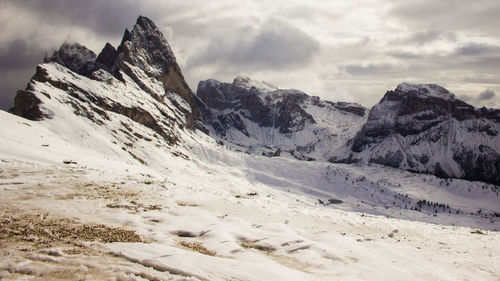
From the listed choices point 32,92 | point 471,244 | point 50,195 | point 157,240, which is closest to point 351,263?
point 157,240

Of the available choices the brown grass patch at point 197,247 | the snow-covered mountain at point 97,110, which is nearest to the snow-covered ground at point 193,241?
the brown grass patch at point 197,247

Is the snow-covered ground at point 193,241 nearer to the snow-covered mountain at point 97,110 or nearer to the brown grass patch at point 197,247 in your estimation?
the brown grass patch at point 197,247

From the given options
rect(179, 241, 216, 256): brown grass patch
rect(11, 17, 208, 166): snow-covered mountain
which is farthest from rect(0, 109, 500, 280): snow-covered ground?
rect(11, 17, 208, 166): snow-covered mountain

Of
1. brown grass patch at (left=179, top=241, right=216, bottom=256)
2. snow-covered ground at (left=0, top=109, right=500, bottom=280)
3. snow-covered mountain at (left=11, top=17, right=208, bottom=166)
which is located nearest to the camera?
snow-covered ground at (left=0, top=109, right=500, bottom=280)

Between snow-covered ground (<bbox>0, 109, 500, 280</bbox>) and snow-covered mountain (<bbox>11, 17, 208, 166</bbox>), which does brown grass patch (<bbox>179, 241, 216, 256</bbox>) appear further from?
snow-covered mountain (<bbox>11, 17, 208, 166</bbox>)

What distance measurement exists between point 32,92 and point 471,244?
108 metres

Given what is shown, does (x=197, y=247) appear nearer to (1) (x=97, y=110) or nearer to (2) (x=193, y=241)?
(2) (x=193, y=241)

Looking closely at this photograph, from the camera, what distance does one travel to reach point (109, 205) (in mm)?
18406

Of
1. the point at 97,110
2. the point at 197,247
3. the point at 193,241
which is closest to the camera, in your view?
the point at 197,247

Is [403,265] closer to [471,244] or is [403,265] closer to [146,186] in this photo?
[471,244]

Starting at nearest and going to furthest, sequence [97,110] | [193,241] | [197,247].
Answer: [197,247] → [193,241] → [97,110]

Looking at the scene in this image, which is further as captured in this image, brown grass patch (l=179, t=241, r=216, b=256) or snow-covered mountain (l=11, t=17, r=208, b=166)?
snow-covered mountain (l=11, t=17, r=208, b=166)

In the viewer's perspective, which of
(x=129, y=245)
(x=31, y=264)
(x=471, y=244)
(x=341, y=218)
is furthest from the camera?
(x=341, y=218)


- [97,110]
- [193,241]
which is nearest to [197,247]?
[193,241]
